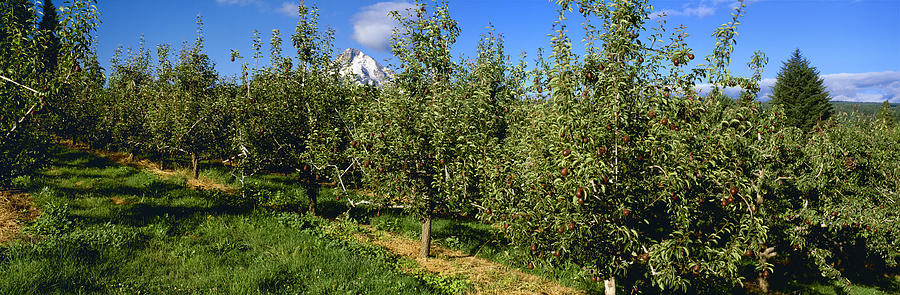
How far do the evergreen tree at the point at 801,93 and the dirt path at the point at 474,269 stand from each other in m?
52.9

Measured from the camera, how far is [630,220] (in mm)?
7402

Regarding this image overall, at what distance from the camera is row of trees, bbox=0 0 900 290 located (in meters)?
6.87

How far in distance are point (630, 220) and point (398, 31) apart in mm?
9505

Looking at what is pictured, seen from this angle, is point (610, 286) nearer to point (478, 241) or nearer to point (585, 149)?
point (585, 149)

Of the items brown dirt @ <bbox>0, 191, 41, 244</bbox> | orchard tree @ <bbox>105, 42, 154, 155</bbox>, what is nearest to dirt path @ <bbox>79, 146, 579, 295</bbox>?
brown dirt @ <bbox>0, 191, 41, 244</bbox>

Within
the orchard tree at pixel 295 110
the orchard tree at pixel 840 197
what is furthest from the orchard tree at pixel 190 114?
the orchard tree at pixel 840 197

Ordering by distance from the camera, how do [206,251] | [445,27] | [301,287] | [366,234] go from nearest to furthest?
1. [301,287]
2. [206,251]
3. [445,27]
4. [366,234]

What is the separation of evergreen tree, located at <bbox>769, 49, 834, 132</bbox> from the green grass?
57711 millimetres

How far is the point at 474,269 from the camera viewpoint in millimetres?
12688

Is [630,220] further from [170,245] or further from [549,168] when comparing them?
[170,245]

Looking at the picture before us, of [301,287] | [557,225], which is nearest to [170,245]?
[301,287]

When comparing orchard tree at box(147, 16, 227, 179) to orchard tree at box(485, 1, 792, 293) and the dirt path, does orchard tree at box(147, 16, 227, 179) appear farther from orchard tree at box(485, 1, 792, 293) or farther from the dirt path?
orchard tree at box(485, 1, 792, 293)

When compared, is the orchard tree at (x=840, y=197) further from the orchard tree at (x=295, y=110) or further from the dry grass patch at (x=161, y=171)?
the dry grass patch at (x=161, y=171)

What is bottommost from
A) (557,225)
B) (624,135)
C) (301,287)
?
(301,287)
